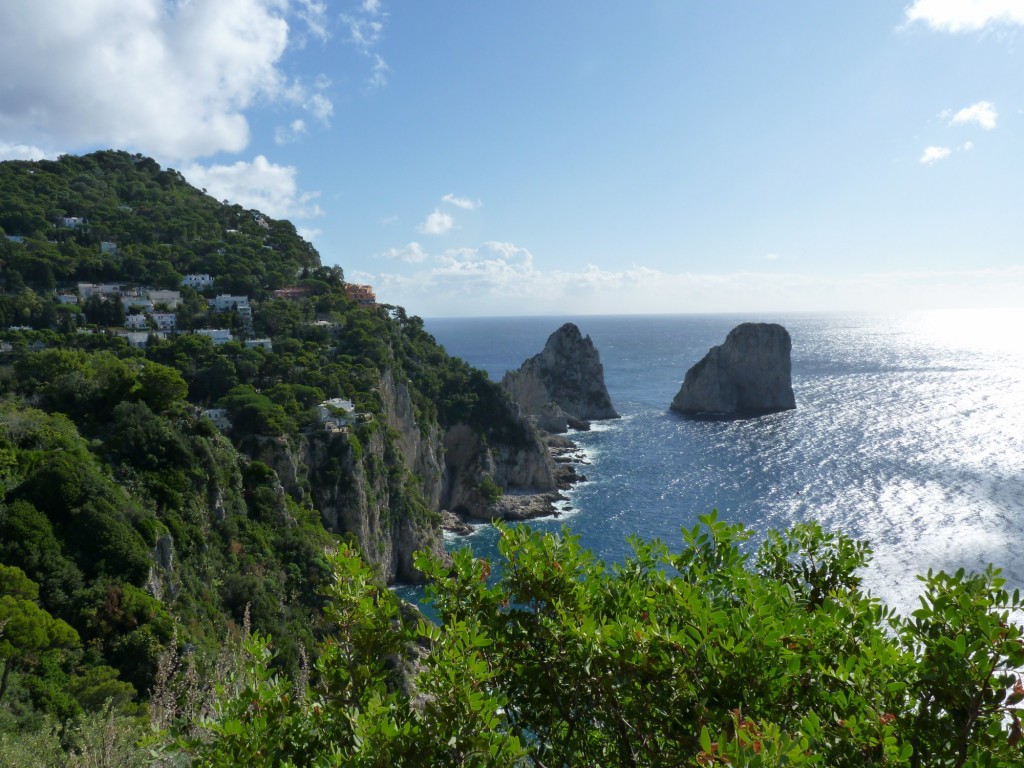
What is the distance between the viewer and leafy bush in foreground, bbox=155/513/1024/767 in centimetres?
401

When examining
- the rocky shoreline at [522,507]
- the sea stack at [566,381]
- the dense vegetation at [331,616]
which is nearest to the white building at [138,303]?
the dense vegetation at [331,616]

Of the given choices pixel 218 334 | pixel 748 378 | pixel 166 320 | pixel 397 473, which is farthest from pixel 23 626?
pixel 748 378

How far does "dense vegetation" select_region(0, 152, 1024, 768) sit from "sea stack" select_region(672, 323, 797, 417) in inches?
2240

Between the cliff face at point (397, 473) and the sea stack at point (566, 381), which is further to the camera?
the sea stack at point (566, 381)

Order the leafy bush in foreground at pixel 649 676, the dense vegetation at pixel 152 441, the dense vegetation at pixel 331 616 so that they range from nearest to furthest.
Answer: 1. the leafy bush in foreground at pixel 649 676
2. the dense vegetation at pixel 331 616
3. the dense vegetation at pixel 152 441

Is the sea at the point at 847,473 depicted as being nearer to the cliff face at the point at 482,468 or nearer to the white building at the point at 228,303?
the cliff face at the point at 482,468

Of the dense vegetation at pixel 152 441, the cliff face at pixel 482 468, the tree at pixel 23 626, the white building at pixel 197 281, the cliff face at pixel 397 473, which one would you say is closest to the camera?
the tree at pixel 23 626

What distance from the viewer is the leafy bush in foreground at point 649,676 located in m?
4.01

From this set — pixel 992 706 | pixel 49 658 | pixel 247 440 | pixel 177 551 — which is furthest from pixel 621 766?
pixel 247 440

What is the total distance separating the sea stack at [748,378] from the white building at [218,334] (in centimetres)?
6894

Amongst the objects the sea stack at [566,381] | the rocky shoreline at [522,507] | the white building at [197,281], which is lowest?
the rocky shoreline at [522,507]

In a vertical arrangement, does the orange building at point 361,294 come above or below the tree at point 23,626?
above

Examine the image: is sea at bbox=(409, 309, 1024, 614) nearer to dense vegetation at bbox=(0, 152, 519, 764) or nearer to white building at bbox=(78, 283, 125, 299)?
dense vegetation at bbox=(0, 152, 519, 764)

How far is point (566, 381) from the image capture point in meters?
94.6
